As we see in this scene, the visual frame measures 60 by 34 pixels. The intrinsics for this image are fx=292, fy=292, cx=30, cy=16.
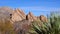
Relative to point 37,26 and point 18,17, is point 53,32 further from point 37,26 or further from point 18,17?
point 18,17

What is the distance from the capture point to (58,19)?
18.8m

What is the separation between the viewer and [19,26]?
93.1 metres

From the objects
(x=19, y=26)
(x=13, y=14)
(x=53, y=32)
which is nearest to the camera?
(x=53, y=32)

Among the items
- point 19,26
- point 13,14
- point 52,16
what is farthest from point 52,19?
point 13,14

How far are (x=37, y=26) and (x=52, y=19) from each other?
1.07 m

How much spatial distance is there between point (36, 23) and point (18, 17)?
321ft

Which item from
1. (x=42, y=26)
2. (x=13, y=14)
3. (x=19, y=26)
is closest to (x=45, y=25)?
(x=42, y=26)

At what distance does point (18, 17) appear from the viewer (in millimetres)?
116750

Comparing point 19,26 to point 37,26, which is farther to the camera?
point 19,26

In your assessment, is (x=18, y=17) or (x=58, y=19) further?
(x=18, y=17)

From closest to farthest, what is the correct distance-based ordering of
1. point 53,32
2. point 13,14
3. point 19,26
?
1. point 53,32
2. point 19,26
3. point 13,14

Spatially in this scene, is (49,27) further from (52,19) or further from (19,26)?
(19,26)

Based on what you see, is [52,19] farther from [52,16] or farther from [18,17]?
[18,17]

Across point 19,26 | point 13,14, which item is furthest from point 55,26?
point 13,14
